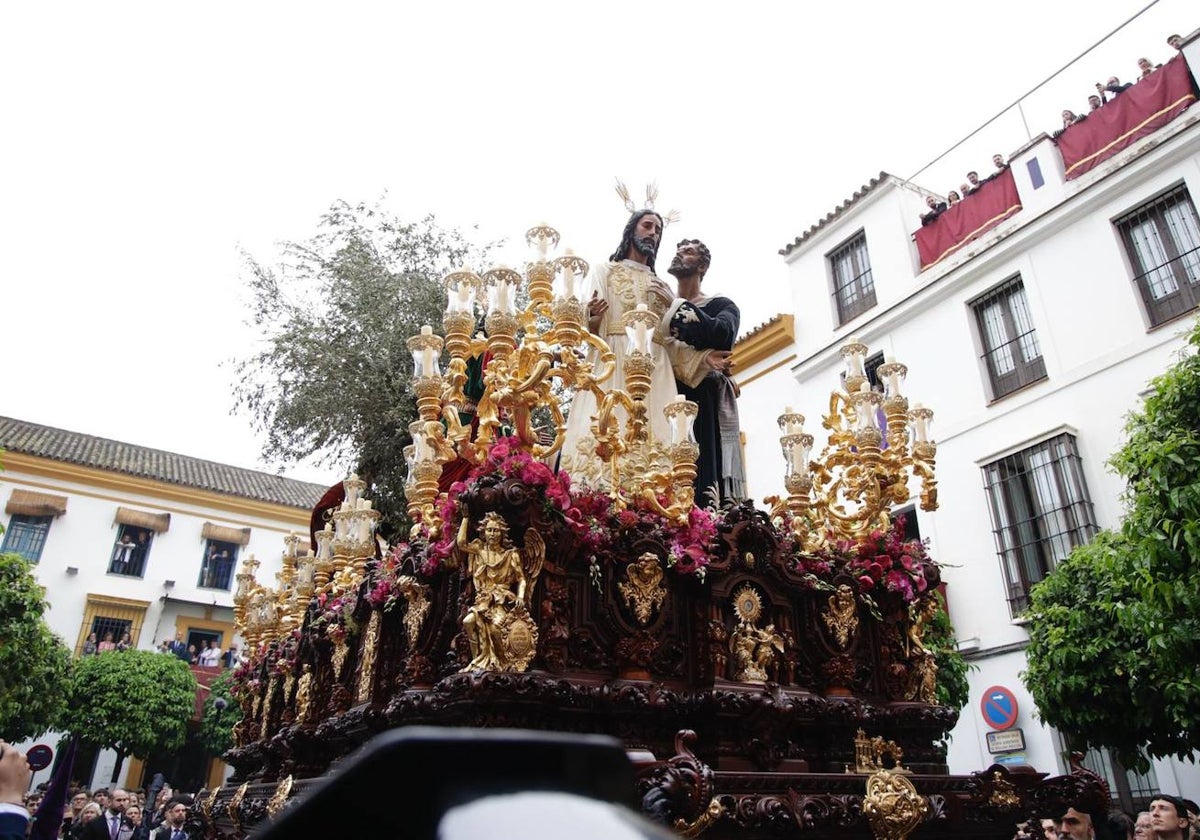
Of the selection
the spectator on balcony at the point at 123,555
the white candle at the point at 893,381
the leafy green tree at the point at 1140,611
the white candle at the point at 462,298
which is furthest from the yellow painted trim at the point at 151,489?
the white candle at the point at 893,381

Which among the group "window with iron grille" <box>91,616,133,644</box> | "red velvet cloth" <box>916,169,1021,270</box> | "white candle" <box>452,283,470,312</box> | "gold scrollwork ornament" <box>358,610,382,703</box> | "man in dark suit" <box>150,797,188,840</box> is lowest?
"man in dark suit" <box>150,797,188,840</box>

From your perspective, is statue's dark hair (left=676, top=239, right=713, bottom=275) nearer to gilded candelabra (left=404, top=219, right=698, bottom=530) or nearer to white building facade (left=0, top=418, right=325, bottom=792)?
gilded candelabra (left=404, top=219, right=698, bottom=530)

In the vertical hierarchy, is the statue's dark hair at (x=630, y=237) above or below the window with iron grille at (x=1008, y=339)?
below

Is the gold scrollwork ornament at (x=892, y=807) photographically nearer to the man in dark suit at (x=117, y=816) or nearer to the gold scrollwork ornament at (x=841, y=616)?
the gold scrollwork ornament at (x=841, y=616)

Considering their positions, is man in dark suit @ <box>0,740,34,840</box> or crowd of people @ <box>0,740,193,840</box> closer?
man in dark suit @ <box>0,740,34,840</box>

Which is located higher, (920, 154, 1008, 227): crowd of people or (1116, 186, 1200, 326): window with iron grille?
(920, 154, 1008, 227): crowd of people

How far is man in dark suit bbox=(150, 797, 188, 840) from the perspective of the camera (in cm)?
1021

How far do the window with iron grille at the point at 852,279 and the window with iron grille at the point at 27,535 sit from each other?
27.3 meters

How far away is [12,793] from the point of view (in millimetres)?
3584

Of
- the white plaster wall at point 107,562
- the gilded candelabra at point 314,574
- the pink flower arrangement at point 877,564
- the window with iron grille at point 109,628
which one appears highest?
the white plaster wall at point 107,562

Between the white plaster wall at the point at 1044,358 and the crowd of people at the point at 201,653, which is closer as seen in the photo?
the white plaster wall at the point at 1044,358

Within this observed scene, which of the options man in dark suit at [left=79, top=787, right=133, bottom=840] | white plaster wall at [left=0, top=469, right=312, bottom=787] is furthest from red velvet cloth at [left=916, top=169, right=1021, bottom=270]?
white plaster wall at [left=0, top=469, right=312, bottom=787]

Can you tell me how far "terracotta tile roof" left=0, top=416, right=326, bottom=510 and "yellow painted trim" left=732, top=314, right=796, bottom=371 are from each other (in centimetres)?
1735

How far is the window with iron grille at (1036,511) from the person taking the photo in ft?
42.9
